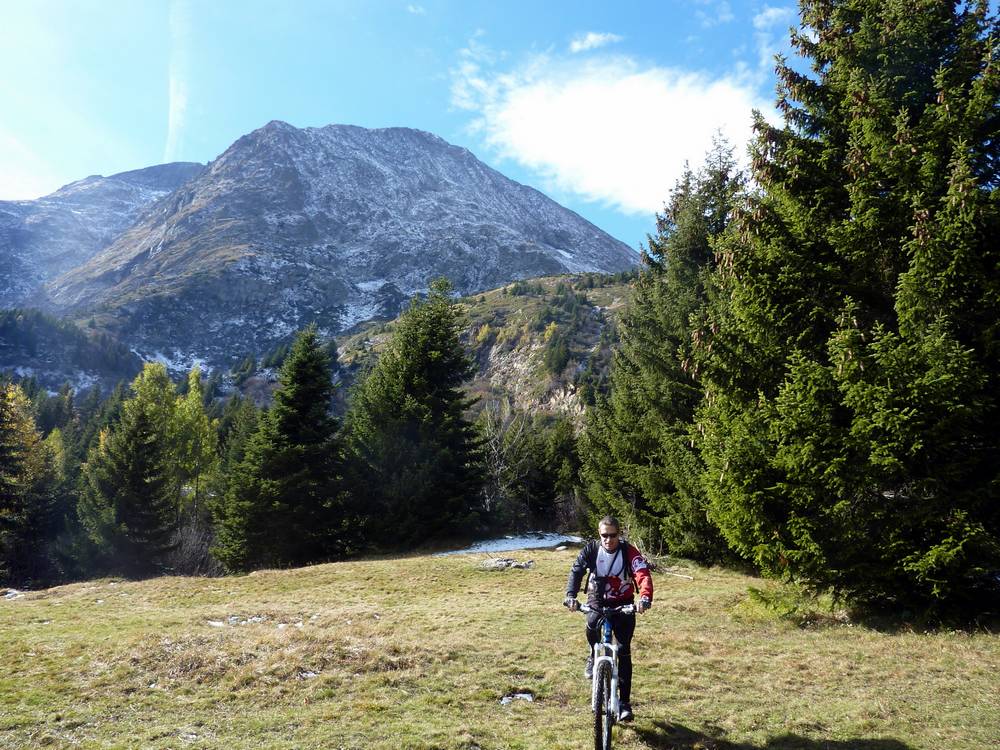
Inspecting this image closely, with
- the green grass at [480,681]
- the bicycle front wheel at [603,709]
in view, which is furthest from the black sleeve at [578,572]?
the green grass at [480,681]

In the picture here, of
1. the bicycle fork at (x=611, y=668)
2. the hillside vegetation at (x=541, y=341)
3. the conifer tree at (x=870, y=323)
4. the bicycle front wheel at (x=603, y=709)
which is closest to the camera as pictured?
the bicycle front wheel at (x=603, y=709)

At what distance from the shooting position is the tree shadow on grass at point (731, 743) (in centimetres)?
543

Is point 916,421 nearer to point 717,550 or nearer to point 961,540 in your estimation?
point 961,540

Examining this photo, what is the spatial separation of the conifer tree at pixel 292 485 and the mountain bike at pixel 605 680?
70.7 ft

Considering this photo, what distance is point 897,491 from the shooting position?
947 centimetres

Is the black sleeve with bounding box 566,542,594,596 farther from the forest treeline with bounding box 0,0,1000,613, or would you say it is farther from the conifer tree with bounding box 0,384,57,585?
the conifer tree with bounding box 0,384,57,585

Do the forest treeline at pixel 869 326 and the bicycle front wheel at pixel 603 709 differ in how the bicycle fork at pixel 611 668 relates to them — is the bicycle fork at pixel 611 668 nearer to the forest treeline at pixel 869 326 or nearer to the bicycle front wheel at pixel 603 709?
the bicycle front wheel at pixel 603 709

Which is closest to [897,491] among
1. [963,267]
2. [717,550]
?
[963,267]

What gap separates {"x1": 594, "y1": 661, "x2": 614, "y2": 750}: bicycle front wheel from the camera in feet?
17.0

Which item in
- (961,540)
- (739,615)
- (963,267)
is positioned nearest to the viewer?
(961,540)

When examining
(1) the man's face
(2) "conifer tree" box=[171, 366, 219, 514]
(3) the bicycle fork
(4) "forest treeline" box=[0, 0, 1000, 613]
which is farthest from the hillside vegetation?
(3) the bicycle fork

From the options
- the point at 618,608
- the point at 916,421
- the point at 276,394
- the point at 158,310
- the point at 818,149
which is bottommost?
the point at 618,608

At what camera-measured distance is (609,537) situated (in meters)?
6.04

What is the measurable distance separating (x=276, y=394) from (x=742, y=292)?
2236 cm
